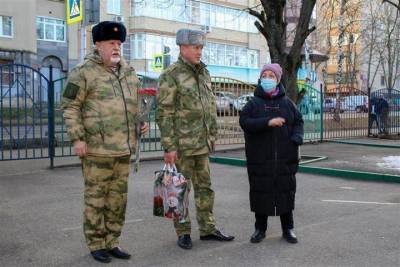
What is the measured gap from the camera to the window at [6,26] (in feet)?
127

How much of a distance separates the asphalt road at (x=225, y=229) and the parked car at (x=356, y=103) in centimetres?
1015

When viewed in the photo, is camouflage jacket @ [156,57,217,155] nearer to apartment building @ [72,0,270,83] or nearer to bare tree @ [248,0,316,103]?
bare tree @ [248,0,316,103]

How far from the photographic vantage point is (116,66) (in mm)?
4762

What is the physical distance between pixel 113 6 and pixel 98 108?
135 feet

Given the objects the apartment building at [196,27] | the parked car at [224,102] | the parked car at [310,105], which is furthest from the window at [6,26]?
the parked car at [224,102]

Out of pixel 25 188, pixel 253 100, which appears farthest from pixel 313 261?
pixel 25 188

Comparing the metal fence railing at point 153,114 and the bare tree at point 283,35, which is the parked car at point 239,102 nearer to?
the metal fence railing at point 153,114

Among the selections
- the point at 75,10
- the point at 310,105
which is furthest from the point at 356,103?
the point at 75,10

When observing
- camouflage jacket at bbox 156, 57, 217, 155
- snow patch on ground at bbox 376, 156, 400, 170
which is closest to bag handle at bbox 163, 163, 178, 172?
camouflage jacket at bbox 156, 57, 217, 155

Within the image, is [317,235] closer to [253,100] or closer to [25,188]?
[253,100]

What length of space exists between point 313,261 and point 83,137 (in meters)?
2.21

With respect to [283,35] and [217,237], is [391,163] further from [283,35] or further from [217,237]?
[217,237]

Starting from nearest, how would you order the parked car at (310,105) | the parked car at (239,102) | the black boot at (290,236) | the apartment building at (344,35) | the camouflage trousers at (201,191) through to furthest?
the camouflage trousers at (201,191), the black boot at (290,236), the parked car at (239,102), the parked car at (310,105), the apartment building at (344,35)

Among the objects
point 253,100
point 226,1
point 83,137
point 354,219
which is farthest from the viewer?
point 226,1
